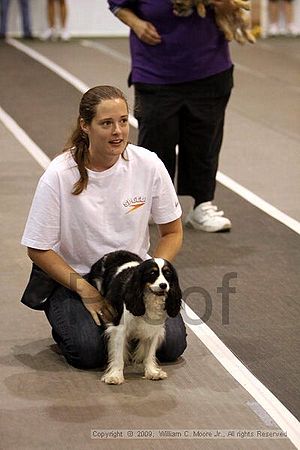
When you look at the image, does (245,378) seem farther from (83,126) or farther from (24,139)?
(24,139)

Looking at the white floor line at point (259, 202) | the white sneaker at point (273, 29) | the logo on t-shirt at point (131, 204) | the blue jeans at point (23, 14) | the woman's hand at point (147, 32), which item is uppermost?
the woman's hand at point (147, 32)

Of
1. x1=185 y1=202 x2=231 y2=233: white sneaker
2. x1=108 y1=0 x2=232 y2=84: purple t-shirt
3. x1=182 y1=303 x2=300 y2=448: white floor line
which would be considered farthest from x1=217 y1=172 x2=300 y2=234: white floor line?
x1=182 y1=303 x2=300 y2=448: white floor line

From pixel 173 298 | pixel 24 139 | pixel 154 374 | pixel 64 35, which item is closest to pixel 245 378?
pixel 154 374

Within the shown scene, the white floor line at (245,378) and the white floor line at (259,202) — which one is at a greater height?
the white floor line at (245,378)

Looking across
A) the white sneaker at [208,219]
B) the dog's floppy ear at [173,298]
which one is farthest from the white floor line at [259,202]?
the dog's floppy ear at [173,298]

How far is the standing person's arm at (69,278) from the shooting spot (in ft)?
13.1

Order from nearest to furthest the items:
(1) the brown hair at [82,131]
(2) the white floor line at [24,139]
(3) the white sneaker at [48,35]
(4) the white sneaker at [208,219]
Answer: (1) the brown hair at [82,131], (4) the white sneaker at [208,219], (2) the white floor line at [24,139], (3) the white sneaker at [48,35]

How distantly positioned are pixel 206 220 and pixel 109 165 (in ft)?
6.49

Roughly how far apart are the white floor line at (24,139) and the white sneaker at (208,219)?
1739 mm

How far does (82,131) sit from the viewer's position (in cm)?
408

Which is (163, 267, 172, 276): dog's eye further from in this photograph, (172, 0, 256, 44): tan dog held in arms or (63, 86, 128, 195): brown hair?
(172, 0, 256, 44): tan dog held in arms

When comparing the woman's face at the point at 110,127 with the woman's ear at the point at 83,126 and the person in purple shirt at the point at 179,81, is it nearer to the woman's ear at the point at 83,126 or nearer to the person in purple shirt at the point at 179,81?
the woman's ear at the point at 83,126

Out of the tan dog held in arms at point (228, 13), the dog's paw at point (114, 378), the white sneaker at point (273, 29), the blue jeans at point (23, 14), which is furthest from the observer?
the white sneaker at point (273, 29)

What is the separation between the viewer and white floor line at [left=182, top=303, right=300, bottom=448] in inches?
141
